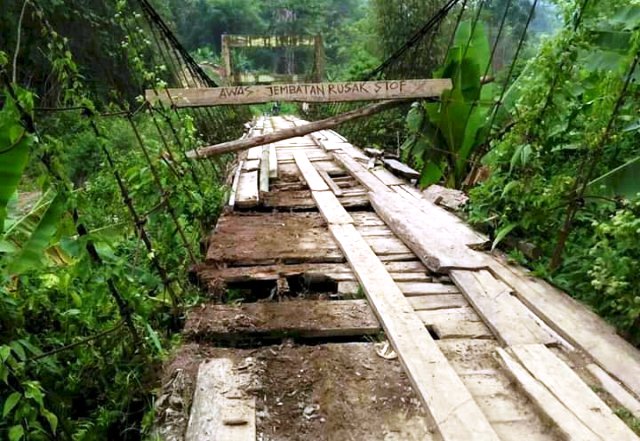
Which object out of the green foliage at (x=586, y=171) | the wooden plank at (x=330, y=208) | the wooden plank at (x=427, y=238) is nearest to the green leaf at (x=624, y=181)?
the green foliage at (x=586, y=171)

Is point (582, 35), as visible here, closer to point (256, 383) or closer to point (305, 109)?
point (256, 383)

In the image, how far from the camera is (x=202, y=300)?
1900mm

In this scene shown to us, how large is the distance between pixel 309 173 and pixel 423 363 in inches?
106

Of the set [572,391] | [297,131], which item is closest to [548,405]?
[572,391]

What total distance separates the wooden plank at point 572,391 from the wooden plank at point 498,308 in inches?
2.5

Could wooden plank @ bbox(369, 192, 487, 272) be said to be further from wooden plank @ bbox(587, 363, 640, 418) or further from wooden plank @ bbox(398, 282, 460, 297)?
wooden plank @ bbox(587, 363, 640, 418)

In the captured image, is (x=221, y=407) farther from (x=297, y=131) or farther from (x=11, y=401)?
(x=297, y=131)

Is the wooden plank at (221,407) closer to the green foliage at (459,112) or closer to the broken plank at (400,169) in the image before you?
the green foliage at (459,112)

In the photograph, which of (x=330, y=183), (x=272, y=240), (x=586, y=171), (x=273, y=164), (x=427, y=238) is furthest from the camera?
(x=273, y=164)

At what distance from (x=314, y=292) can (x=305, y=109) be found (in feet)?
A: 28.9

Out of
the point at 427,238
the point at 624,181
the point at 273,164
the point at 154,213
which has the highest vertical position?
the point at 624,181

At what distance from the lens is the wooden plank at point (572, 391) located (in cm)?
112

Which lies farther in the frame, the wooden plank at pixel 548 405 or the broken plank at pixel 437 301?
the broken plank at pixel 437 301

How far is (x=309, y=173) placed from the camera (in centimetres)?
393
